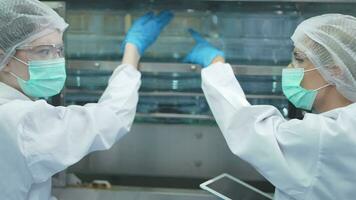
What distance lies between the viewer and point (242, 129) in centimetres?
111

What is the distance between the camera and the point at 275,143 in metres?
1.05

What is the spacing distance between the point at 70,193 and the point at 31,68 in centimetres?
48

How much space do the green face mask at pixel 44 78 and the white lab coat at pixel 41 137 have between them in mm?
31

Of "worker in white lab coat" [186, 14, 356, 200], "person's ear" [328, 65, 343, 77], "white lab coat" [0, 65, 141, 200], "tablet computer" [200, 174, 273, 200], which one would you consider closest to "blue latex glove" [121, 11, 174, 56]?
"white lab coat" [0, 65, 141, 200]

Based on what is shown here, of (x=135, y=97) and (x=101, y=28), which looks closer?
(x=135, y=97)

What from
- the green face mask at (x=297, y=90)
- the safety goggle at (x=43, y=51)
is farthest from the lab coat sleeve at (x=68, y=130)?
the green face mask at (x=297, y=90)

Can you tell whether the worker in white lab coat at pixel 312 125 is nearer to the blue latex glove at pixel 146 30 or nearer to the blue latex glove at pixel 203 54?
the blue latex glove at pixel 203 54

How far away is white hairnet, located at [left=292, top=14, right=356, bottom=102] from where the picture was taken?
1.06m

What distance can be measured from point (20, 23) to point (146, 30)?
1.45 feet

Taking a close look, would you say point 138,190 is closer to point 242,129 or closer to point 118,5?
point 242,129

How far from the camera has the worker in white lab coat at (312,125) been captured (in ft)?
3.34

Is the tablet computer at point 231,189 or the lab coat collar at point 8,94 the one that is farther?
the tablet computer at point 231,189

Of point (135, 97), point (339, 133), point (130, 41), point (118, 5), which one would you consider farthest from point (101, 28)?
point (339, 133)

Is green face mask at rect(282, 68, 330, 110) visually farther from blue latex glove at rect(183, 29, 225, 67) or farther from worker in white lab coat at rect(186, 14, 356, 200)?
blue latex glove at rect(183, 29, 225, 67)
